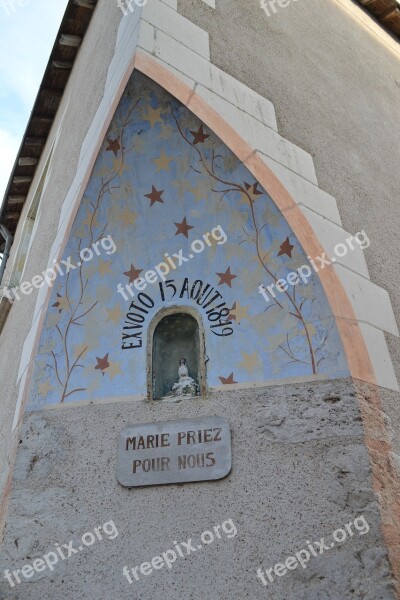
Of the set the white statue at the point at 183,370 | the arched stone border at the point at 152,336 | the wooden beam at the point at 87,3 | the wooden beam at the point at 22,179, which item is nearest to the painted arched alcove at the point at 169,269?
the arched stone border at the point at 152,336

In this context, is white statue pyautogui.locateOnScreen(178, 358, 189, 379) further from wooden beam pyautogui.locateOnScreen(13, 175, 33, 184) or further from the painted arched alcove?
wooden beam pyautogui.locateOnScreen(13, 175, 33, 184)

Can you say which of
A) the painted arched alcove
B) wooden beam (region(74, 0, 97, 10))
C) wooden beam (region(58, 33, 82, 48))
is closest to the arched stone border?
the painted arched alcove

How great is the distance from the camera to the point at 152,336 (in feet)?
10.3

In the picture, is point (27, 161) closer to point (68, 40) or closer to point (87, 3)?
point (68, 40)

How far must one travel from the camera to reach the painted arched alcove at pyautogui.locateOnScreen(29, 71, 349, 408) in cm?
292

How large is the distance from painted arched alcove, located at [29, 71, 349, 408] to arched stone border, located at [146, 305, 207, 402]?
0.07 ft

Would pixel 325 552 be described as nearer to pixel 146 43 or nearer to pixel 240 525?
pixel 240 525

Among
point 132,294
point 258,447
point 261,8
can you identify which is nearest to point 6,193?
point 261,8

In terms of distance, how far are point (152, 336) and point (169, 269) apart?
395 mm

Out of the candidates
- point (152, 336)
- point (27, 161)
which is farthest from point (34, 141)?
point (152, 336)

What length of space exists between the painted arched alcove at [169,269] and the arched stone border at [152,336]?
20 millimetres

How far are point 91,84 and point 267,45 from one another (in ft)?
4.51

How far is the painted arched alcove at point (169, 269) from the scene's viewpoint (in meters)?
2.92

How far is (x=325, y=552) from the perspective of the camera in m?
2.31
